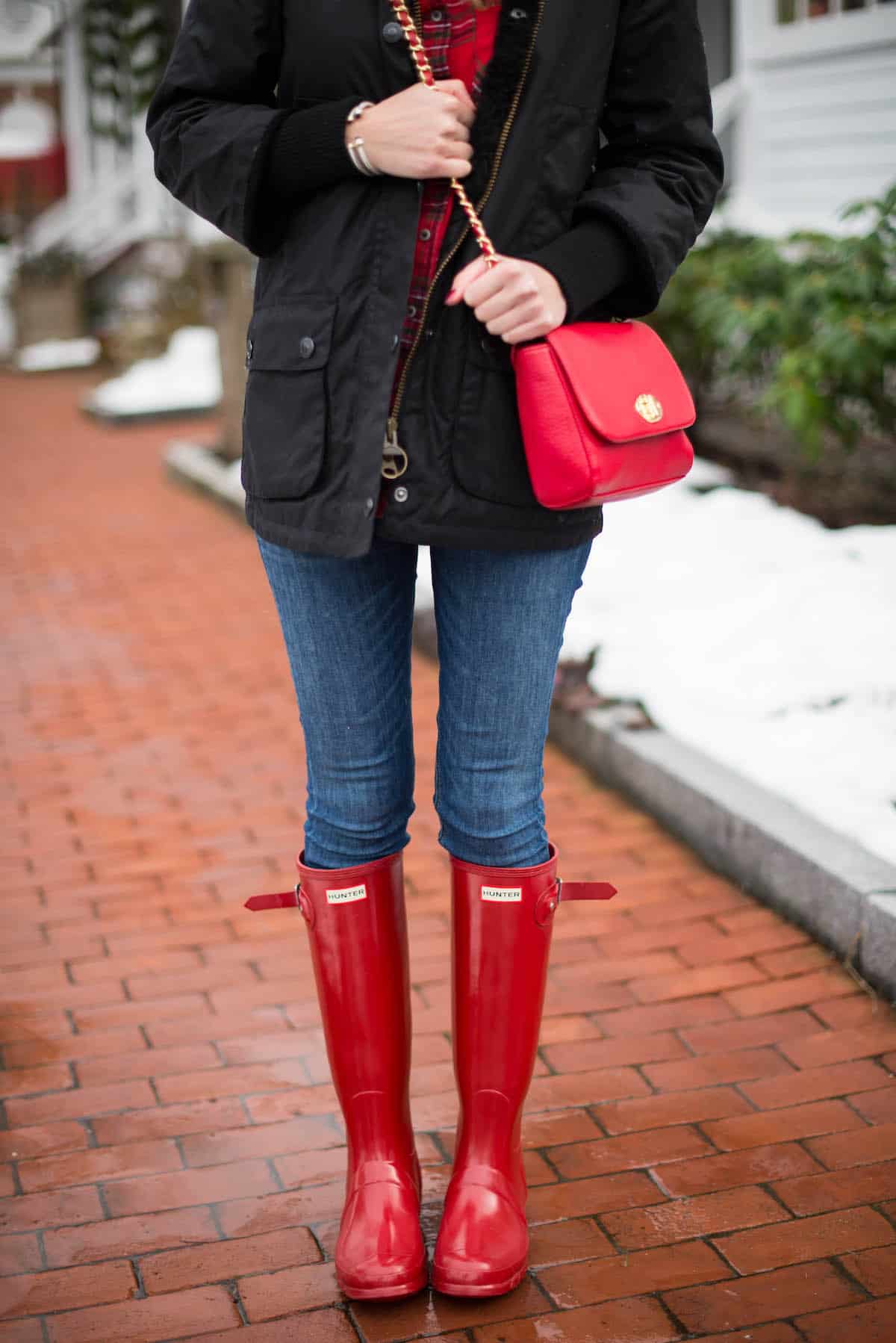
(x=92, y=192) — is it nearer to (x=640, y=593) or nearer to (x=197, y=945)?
(x=640, y=593)

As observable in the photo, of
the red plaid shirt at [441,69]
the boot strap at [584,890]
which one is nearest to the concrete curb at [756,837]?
the boot strap at [584,890]

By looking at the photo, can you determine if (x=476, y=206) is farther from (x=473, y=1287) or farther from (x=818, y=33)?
(x=818, y=33)

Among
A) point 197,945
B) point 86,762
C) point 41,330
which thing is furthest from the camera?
point 41,330

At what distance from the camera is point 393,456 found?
66.7 inches

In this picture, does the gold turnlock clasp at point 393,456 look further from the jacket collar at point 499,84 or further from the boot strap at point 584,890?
the boot strap at point 584,890

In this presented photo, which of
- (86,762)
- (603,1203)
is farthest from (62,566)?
(603,1203)

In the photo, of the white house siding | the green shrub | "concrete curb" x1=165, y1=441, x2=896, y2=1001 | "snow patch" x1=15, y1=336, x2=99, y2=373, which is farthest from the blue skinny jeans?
"snow patch" x1=15, y1=336, x2=99, y2=373

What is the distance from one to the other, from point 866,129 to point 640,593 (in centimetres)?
317

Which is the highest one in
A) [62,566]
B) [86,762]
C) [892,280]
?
[892,280]

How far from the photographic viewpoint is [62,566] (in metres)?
6.59

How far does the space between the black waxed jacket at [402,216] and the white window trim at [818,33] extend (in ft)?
17.7

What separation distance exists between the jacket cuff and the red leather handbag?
41mm

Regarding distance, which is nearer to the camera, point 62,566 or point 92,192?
point 62,566

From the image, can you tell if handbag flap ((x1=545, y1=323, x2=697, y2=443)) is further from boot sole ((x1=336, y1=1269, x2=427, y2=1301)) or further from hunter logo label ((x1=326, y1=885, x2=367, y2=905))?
boot sole ((x1=336, y1=1269, x2=427, y2=1301))
